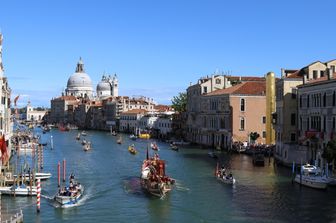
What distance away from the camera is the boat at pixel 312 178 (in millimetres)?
26641

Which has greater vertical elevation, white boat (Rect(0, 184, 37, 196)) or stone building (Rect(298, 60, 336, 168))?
stone building (Rect(298, 60, 336, 168))

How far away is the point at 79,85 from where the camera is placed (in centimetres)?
16238

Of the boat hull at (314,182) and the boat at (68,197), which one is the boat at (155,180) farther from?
the boat hull at (314,182)

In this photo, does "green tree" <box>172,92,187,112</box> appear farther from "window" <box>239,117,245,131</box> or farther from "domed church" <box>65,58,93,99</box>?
"domed church" <box>65,58,93,99</box>

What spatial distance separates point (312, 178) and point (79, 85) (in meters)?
139

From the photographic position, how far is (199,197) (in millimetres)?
25531

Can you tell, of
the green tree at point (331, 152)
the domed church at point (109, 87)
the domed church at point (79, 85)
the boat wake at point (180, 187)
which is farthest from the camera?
the domed church at point (79, 85)

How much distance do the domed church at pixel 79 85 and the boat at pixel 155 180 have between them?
437 feet

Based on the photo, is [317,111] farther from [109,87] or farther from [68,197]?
[109,87]

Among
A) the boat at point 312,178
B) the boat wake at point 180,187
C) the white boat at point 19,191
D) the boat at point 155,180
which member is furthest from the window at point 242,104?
the white boat at point 19,191

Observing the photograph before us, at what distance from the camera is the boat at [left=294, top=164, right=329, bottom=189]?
2664 centimetres

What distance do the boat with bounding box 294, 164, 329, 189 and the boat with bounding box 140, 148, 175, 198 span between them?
6519mm

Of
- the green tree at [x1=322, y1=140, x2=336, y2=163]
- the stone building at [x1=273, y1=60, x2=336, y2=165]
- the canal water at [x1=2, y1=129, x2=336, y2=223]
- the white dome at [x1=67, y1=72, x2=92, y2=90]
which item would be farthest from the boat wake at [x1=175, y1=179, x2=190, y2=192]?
the white dome at [x1=67, y1=72, x2=92, y2=90]

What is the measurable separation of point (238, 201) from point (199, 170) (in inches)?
434
